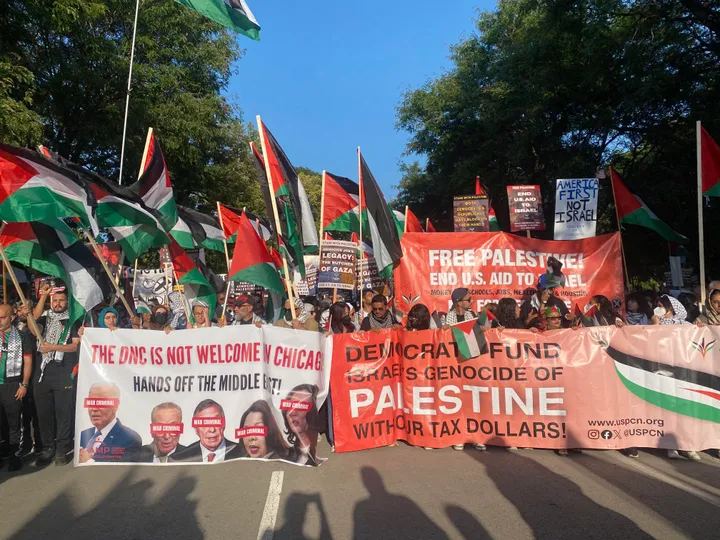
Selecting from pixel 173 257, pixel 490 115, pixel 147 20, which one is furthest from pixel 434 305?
pixel 147 20

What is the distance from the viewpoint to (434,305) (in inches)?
359

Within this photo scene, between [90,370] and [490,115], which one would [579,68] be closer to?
[490,115]

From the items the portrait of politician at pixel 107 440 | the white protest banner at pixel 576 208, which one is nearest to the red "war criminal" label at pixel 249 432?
the portrait of politician at pixel 107 440

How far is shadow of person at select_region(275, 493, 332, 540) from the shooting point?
405cm

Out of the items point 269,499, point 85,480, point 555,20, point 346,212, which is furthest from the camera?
point 555,20

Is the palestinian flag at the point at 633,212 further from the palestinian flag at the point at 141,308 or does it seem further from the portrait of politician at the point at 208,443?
the palestinian flag at the point at 141,308

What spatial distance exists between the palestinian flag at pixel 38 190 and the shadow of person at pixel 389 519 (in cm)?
375

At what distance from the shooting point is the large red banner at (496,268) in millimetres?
9125

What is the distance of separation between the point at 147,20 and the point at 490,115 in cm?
1086

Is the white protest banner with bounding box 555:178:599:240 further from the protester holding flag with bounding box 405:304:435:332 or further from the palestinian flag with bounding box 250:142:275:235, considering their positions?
the palestinian flag with bounding box 250:142:275:235

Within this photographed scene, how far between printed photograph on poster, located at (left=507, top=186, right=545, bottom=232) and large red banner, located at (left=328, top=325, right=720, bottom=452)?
6.62 m

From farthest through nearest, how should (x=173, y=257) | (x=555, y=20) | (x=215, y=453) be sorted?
(x=555, y=20)
(x=173, y=257)
(x=215, y=453)

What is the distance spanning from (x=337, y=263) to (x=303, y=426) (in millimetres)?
3047

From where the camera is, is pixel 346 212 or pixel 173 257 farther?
pixel 346 212
